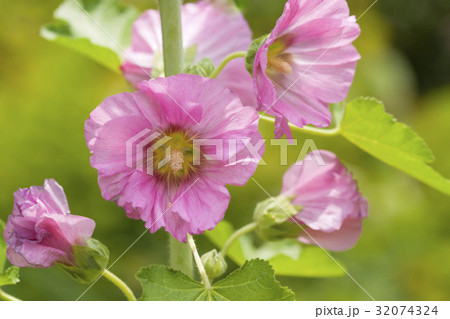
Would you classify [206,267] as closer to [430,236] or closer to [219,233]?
[219,233]

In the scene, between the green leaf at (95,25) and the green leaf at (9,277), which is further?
the green leaf at (95,25)

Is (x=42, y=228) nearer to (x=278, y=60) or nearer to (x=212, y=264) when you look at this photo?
(x=212, y=264)

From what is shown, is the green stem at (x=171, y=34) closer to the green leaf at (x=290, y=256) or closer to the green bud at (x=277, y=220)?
the green bud at (x=277, y=220)

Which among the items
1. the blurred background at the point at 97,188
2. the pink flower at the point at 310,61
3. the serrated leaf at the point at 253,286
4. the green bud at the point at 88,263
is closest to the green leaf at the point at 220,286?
the serrated leaf at the point at 253,286

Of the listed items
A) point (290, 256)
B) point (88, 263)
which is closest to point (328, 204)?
point (290, 256)

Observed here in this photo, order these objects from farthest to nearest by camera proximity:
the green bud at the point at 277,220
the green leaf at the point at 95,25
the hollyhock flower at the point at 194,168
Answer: the green leaf at the point at 95,25 → the green bud at the point at 277,220 → the hollyhock flower at the point at 194,168

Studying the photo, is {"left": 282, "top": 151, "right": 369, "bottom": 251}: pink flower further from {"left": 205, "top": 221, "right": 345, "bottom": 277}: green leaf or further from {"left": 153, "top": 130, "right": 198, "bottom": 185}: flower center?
{"left": 153, "top": 130, "right": 198, "bottom": 185}: flower center
